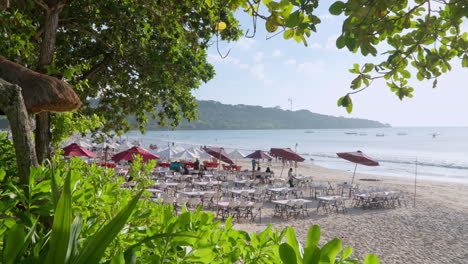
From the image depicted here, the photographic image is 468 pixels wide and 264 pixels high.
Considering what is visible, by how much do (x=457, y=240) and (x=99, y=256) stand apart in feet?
39.0

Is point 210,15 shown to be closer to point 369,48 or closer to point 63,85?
point 63,85

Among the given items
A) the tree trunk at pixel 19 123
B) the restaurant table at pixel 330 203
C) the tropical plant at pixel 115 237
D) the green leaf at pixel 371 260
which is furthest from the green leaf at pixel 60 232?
the restaurant table at pixel 330 203

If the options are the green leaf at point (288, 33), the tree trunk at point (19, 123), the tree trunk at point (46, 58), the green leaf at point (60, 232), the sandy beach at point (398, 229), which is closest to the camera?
the green leaf at point (60, 232)

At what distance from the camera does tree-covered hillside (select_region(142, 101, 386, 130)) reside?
17412 cm

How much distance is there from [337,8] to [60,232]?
1.68 m

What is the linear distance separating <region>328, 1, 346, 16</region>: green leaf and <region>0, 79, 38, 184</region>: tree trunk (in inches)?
66.8

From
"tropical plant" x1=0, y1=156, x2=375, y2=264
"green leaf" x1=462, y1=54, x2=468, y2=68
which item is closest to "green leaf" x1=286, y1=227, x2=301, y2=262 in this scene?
"tropical plant" x1=0, y1=156, x2=375, y2=264

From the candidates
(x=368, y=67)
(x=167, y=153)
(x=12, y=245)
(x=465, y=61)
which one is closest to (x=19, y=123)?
(x=12, y=245)

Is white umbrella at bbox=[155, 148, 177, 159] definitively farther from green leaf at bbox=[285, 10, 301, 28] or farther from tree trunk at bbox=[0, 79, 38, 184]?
green leaf at bbox=[285, 10, 301, 28]

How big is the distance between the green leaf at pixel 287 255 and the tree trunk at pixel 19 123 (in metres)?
1.55

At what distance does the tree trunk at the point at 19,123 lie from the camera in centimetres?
171

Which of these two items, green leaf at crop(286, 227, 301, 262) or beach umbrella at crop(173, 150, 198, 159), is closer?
green leaf at crop(286, 227, 301, 262)

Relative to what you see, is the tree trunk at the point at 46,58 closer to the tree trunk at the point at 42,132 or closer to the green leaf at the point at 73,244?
the tree trunk at the point at 42,132

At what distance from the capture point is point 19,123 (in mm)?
1770
